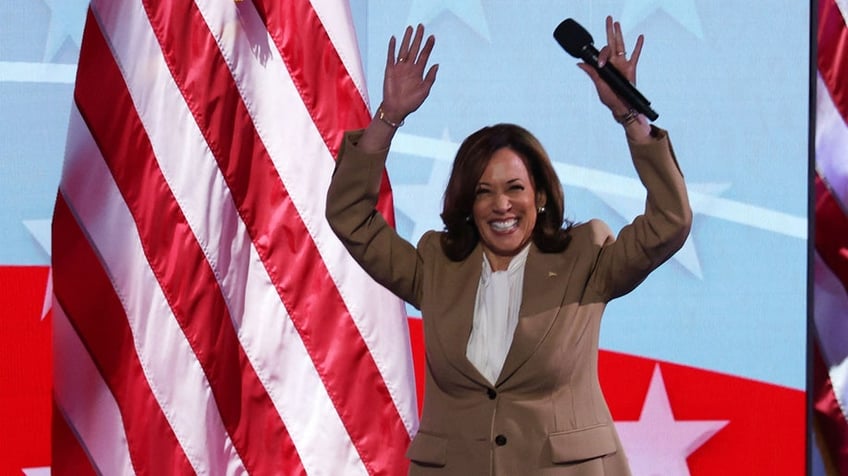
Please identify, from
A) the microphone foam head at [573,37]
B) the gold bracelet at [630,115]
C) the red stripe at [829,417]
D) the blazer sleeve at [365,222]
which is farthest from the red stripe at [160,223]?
the red stripe at [829,417]

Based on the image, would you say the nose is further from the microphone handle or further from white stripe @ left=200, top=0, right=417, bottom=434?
white stripe @ left=200, top=0, right=417, bottom=434

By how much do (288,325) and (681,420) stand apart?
883mm

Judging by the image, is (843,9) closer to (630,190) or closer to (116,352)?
(630,190)

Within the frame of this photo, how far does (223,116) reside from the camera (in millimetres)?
2283

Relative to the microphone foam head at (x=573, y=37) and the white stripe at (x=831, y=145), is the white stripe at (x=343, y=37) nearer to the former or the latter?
the microphone foam head at (x=573, y=37)

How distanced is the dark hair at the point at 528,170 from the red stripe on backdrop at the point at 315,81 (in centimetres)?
67

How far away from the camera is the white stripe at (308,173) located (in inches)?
90.0

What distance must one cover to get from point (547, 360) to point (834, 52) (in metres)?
1.14

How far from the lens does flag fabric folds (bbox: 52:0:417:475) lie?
7.36 feet

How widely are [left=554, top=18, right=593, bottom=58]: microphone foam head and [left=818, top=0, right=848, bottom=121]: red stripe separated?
35.5 inches

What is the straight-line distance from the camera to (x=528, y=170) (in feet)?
5.30

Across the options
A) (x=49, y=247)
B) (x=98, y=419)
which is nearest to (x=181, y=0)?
(x=49, y=247)

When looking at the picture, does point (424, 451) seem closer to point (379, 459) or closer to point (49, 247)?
point (379, 459)

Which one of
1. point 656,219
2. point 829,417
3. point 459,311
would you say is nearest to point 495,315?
point 459,311
